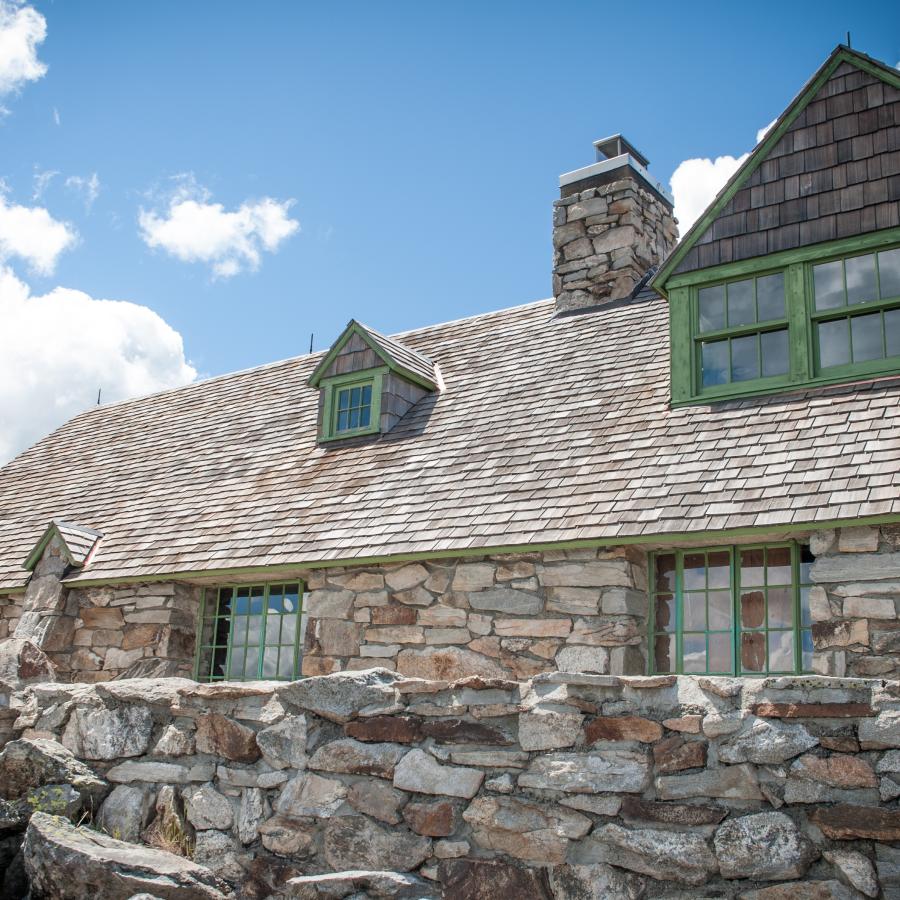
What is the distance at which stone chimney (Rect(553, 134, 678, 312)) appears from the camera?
12680 mm

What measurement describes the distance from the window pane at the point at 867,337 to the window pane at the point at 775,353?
1.99 feet

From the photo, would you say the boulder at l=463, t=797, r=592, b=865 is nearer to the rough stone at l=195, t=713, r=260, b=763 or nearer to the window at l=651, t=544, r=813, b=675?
the rough stone at l=195, t=713, r=260, b=763

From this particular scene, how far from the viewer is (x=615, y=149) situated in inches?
535

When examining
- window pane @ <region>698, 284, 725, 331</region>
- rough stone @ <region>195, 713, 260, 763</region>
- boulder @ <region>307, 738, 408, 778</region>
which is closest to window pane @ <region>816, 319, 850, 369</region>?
window pane @ <region>698, 284, 725, 331</region>

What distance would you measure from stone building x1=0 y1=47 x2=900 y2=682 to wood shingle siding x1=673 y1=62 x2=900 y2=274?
0.07 feet

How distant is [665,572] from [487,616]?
1.57 meters

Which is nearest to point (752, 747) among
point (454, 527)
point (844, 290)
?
point (454, 527)

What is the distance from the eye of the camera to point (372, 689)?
5.29 metres

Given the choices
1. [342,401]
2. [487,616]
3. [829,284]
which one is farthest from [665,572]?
[342,401]

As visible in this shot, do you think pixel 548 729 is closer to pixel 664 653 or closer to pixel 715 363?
pixel 664 653

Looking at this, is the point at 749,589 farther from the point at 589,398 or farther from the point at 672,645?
the point at 589,398

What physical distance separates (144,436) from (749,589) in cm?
1037

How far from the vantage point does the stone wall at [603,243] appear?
12656 millimetres

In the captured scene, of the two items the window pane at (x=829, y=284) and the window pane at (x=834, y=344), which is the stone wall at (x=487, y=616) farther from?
the window pane at (x=829, y=284)
